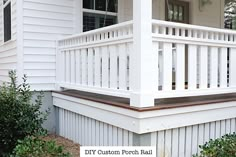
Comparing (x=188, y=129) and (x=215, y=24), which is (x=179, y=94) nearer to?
(x=188, y=129)

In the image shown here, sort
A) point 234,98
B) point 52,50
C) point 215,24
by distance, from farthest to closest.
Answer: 1. point 215,24
2. point 52,50
3. point 234,98

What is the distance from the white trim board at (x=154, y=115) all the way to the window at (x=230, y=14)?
6.85 m

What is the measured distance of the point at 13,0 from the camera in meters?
5.78

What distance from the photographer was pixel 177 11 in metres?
7.96

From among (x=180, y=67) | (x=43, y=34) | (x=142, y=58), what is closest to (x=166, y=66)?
(x=180, y=67)

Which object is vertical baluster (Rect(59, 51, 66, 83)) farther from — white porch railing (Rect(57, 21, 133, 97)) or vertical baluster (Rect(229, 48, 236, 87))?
vertical baluster (Rect(229, 48, 236, 87))

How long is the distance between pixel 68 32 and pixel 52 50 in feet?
1.68

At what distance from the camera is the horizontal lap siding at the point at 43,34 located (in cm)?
541

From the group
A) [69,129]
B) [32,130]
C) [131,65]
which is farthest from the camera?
[69,129]

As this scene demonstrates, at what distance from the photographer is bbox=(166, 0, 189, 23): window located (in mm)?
7715

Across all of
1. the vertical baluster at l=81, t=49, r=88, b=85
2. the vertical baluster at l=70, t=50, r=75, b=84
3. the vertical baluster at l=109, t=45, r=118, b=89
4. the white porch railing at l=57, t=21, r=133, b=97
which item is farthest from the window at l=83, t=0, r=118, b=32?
the vertical baluster at l=109, t=45, r=118, b=89

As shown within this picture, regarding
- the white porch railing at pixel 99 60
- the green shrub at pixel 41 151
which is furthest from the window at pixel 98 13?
the green shrub at pixel 41 151

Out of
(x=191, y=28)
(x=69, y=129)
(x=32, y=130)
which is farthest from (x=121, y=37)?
(x=69, y=129)

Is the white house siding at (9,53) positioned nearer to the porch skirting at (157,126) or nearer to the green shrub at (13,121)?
the green shrub at (13,121)
